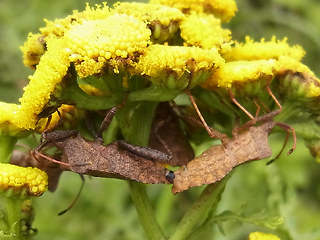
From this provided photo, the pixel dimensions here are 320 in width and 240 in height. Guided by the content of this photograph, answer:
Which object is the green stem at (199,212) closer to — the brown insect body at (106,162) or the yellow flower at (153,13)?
the brown insect body at (106,162)

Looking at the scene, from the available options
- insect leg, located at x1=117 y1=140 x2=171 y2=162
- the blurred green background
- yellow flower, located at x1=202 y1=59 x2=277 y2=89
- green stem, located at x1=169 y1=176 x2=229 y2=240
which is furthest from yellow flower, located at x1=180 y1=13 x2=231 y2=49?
the blurred green background

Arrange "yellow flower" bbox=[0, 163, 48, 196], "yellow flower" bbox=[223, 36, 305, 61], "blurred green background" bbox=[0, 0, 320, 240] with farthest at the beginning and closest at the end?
"blurred green background" bbox=[0, 0, 320, 240] < "yellow flower" bbox=[223, 36, 305, 61] < "yellow flower" bbox=[0, 163, 48, 196]

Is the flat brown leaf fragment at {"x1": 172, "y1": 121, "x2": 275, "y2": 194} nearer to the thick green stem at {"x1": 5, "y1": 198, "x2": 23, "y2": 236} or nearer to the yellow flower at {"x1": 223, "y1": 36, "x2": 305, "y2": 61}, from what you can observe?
the yellow flower at {"x1": 223, "y1": 36, "x2": 305, "y2": 61}

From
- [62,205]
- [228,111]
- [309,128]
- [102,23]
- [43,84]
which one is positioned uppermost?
[102,23]

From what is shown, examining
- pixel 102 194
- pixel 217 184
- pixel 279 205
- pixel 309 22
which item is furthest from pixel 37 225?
pixel 309 22

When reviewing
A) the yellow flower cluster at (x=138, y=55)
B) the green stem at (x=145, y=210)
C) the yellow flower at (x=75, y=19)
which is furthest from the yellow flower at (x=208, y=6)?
the green stem at (x=145, y=210)

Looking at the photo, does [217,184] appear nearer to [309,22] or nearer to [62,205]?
[62,205]

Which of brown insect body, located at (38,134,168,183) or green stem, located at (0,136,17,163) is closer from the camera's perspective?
brown insect body, located at (38,134,168,183)
